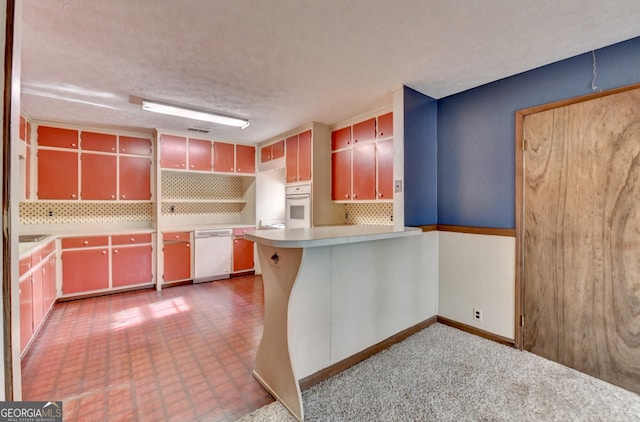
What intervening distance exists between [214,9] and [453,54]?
1655 millimetres

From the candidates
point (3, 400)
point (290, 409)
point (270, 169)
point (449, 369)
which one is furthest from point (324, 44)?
point (270, 169)

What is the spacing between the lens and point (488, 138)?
2.57 m

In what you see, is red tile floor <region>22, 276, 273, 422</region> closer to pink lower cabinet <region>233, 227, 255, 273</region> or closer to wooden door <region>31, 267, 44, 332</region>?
wooden door <region>31, 267, 44, 332</region>

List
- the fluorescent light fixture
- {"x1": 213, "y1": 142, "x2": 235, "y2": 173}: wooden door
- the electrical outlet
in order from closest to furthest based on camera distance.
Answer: the electrical outlet → the fluorescent light fixture → {"x1": 213, "y1": 142, "x2": 235, "y2": 173}: wooden door

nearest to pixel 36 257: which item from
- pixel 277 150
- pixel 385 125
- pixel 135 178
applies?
pixel 135 178

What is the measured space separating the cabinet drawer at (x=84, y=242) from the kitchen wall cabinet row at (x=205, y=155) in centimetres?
129

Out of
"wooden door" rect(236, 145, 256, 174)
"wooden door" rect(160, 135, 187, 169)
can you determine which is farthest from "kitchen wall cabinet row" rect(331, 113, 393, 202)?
"wooden door" rect(160, 135, 187, 169)

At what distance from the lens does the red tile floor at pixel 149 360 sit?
1.76 meters

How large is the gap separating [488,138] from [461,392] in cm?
212

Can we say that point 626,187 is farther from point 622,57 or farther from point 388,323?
point 388,323

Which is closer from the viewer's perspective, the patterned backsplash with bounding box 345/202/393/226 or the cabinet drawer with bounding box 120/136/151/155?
the patterned backsplash with bounding box 345/202/393/226

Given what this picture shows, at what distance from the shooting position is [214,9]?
1566 mm

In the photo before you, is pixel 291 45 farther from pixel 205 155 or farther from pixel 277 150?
pixel 205 155

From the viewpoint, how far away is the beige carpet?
1668 mm
